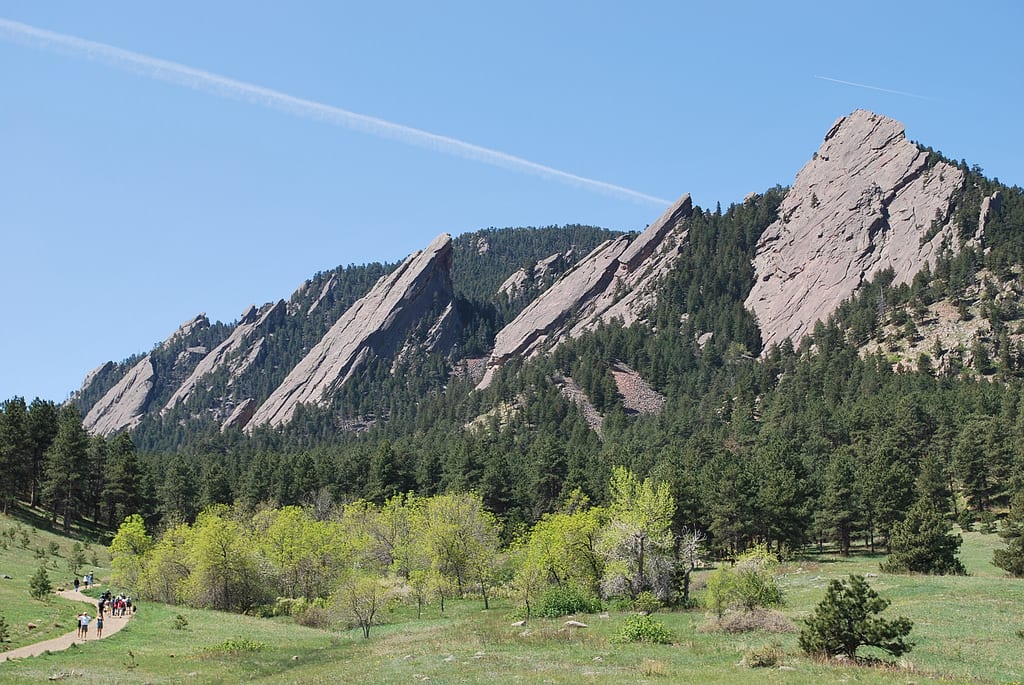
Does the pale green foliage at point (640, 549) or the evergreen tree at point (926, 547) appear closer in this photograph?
the pale green foliage at point (640, 549)

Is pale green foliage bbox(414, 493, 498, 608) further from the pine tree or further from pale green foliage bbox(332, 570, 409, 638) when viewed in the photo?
the pine tree

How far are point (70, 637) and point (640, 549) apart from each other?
37557 millimetres

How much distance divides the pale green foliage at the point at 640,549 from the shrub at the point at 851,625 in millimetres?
28053

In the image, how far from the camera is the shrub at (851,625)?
27.5m

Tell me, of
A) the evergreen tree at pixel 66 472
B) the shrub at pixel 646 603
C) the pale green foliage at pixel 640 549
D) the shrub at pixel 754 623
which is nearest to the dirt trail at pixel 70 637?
the shrub at pixel 754 623

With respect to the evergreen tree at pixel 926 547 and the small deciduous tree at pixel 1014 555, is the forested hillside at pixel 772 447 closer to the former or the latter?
the evergreen tree at pixel 926 547

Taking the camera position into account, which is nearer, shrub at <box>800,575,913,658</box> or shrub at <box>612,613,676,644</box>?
shrub at <box>800,575,913,658</box>

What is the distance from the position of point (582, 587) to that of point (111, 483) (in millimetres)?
66726

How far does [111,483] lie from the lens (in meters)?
97.5

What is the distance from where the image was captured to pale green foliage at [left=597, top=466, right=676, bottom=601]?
5728 cm

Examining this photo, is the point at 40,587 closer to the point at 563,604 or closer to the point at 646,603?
the point at 563,604

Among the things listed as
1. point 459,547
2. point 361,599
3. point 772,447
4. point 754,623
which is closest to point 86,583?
point 361,599

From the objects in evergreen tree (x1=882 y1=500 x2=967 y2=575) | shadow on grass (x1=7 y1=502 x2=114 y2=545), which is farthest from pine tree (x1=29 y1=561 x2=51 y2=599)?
evergreen tree (x1=882 y1=500 x2=967 y2=575)

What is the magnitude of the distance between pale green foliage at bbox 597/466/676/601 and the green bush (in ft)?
13.1
